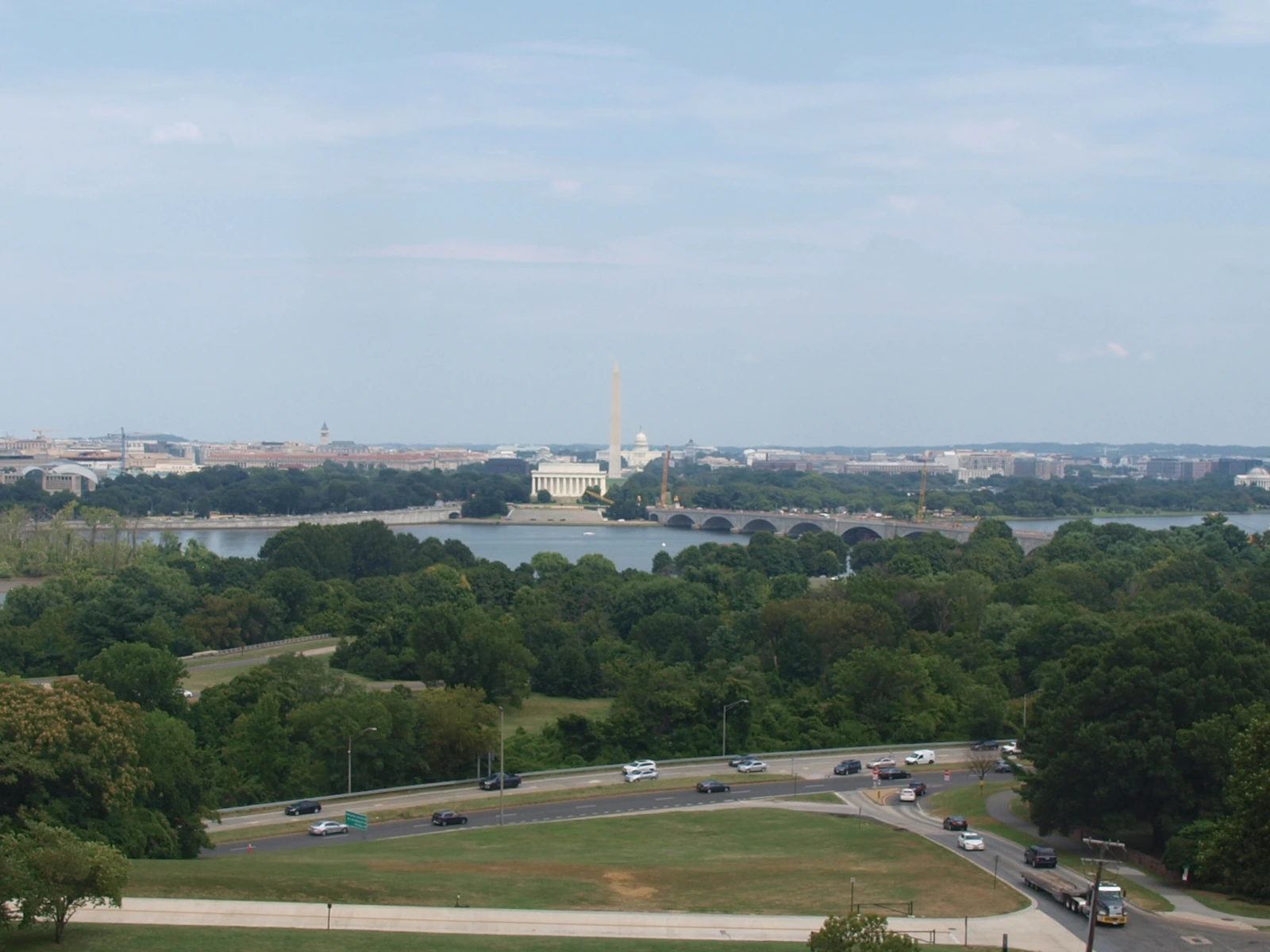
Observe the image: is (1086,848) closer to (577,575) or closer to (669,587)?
(669,587)

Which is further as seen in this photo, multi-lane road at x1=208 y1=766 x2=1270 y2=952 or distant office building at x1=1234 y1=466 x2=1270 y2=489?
distant office building at x1=1234 y1=466 x2=1270 y2=489

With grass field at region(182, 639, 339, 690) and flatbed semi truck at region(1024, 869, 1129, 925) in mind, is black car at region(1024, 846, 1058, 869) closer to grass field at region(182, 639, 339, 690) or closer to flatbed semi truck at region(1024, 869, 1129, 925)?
flatbed semi truck at region(1024, 869, 1129, 925)

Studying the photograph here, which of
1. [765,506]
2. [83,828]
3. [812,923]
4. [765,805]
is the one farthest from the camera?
[765,506]

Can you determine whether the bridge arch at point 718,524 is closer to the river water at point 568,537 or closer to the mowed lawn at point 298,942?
the river water at point 568,537

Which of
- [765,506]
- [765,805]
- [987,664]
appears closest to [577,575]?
[987,664]

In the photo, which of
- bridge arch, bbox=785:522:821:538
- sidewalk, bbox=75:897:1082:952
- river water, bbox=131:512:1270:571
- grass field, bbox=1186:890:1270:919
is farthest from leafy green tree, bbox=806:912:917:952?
bridge arch, bbox=785:522:821:538
